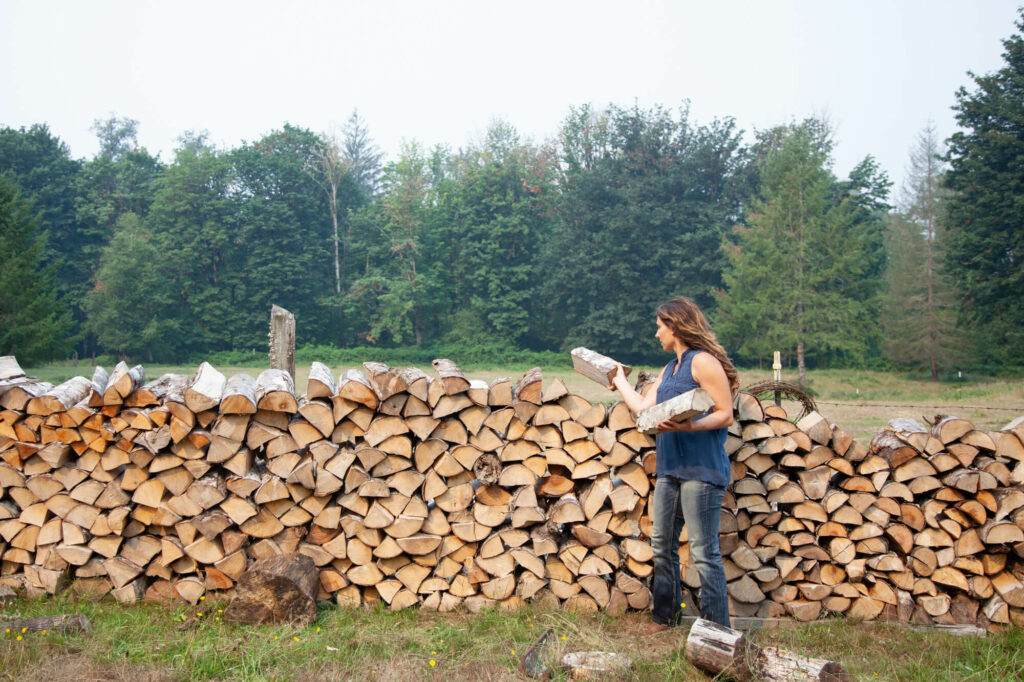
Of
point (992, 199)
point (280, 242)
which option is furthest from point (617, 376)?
point (280, 242)

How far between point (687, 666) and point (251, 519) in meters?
2.63

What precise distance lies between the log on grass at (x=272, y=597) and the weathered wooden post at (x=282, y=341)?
94.5 inches

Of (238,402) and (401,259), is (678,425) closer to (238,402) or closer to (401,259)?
(238,402)

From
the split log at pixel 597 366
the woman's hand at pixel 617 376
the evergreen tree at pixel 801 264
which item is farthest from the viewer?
the evergreen tree at pixel 801 264

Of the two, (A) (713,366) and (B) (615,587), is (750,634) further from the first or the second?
(A) (713,366)

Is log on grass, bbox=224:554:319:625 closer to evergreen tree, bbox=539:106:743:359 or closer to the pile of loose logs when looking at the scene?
the pile of loose logs

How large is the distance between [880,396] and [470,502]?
21.4 meters

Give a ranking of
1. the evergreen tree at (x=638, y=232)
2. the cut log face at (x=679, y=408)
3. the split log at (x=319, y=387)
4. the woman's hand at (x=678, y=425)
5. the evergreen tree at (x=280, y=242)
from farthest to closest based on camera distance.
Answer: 1. the evergreen tree at (x=280, y=242)
2. the evergreen tree at (x=638, y=232)
3. the split log at (x=319, y=387)
4. the woman's hand at (x=678, y=425)
5. the cut log face at (x=679, y=408)

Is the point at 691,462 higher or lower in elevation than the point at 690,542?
higher

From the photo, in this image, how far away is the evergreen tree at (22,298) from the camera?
861 inches

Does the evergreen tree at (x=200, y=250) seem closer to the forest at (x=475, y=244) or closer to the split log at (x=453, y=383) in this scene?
the forest at (x=475, y=244)

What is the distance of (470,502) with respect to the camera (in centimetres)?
422

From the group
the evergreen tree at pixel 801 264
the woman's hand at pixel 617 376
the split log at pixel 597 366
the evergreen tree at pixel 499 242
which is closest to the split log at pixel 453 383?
the split log at pixel 597 366

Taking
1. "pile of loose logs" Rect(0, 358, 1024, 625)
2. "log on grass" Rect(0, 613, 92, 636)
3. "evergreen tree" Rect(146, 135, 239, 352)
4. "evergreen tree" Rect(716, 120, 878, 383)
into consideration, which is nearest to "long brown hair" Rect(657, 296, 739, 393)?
"pile of loose logs" Rect(0, 358, 1024, 625)
